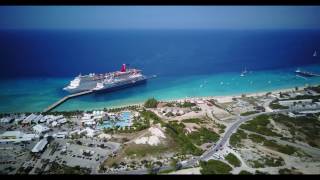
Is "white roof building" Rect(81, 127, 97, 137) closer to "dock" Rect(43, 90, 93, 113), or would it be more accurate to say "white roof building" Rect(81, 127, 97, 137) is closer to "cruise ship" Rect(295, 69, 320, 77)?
"dock" Rect(43, 90, 93, 113)

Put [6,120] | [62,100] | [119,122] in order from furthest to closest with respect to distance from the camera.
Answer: [62,100] → [6,120] → [119,122]

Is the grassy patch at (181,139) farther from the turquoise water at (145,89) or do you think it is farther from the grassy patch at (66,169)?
the turquoise water at (145,89)

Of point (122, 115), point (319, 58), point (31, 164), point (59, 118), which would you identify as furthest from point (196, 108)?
point (319, 58)

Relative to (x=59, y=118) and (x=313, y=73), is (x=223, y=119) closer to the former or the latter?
(x=59, y=118)

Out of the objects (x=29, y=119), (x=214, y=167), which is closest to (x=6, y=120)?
(x=29, y=119)

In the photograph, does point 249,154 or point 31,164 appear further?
point 249,154

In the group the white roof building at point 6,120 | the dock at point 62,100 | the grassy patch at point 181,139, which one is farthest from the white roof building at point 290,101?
the white roof building at point 6,120

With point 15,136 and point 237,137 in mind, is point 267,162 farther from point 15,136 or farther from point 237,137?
point 15,136
